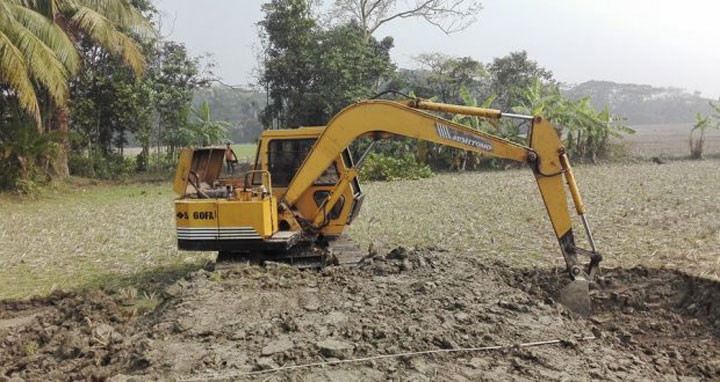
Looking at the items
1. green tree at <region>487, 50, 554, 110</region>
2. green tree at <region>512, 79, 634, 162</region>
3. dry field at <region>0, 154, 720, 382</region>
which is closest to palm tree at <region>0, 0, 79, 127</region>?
dry field at <region>0, 154, 720, 382</region>

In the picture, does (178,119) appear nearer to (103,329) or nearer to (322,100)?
(322,100)

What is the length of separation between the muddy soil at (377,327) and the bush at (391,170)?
14507 mm

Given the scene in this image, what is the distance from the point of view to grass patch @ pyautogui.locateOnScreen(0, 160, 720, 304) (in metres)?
8.09

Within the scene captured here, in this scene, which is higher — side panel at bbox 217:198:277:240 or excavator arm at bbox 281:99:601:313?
excavator arm at bbox 281:99:601:313

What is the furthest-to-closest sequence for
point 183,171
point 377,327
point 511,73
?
1. point 511,73
2. point 183,171
3. point 377,327

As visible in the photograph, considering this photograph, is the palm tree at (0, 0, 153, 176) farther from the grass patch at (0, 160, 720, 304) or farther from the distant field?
the distant field

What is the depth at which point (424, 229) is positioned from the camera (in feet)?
35.3

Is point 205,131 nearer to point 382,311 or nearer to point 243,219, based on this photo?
point 243,219

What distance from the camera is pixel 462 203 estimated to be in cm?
1392

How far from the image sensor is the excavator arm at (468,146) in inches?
231

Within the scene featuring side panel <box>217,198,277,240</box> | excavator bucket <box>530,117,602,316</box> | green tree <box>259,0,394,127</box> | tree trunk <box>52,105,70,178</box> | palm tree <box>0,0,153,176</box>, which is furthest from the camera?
green tree <box>259,0,394,127</box>

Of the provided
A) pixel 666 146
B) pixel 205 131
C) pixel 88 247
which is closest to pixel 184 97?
pixel 205 131

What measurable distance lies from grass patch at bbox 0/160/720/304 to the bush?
3.33m

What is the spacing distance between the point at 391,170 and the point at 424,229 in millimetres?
10749
